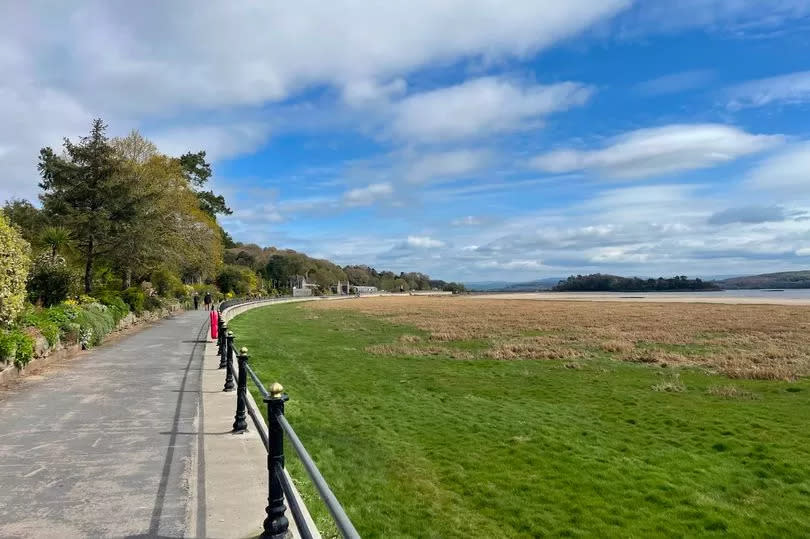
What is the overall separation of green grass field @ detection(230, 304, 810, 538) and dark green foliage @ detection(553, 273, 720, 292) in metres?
164

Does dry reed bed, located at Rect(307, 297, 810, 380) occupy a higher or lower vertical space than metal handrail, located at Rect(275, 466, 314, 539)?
lower

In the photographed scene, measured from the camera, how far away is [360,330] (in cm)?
3294

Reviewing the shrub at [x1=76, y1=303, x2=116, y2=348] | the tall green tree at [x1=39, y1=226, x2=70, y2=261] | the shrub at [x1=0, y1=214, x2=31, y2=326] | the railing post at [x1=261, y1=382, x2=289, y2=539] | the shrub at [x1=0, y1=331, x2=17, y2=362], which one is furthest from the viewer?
the tall green tree at [x1=39, y1=226, x2=70, y2=261]

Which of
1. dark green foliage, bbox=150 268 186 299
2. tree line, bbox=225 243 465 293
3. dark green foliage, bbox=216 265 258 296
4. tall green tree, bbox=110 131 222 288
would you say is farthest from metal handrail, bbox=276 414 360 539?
tree line, bbox=225 243 465 293

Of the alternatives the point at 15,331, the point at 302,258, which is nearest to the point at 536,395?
the point at 15,331

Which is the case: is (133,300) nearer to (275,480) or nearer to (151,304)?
(151,304)

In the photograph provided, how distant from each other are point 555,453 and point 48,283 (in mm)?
21071

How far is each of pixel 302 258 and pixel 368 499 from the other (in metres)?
109

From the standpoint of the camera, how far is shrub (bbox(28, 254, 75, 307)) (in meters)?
21.3

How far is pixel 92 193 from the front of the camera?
79.2ft

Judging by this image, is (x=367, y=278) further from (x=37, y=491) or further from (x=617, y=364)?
(x=37, y=491)

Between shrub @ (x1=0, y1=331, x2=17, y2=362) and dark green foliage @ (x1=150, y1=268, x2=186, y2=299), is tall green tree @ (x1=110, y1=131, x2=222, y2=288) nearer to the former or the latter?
dark green foliage @ (x1=150, y1=268, x2=186, y2=299)

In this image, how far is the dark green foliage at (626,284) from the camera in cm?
16638

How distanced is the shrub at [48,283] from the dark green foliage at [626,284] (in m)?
165
